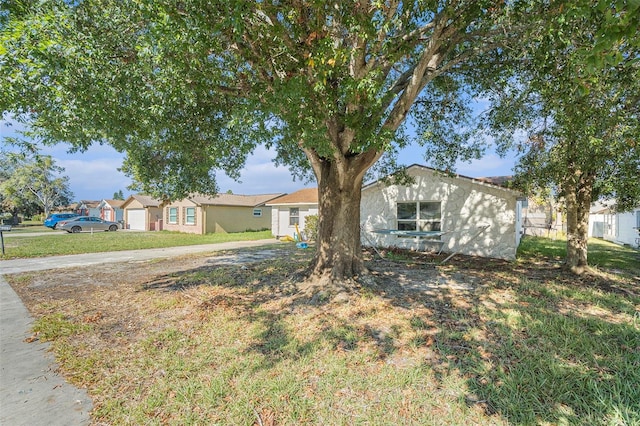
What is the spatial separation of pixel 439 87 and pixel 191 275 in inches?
318

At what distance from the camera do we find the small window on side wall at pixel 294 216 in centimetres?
1906

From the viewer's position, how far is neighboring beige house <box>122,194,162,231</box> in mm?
27984

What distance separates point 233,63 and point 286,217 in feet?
48.5

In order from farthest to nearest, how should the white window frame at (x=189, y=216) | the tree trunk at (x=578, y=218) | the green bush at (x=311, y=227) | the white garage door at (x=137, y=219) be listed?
the white garage door at (x=137, y=219) < the white window frame at (x=189, y=216) < the green bush at (x=311, y=227) < the tree trunk at (x=578, y=218)

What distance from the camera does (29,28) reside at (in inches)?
141

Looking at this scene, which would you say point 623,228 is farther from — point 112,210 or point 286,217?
point 112,210

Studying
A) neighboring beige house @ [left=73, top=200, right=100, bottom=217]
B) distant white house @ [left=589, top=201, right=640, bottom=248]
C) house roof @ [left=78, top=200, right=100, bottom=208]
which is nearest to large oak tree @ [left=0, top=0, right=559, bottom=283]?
distant white house @ [left=589, top=201, right=640, bottom=248]

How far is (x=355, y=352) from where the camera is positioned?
364cm

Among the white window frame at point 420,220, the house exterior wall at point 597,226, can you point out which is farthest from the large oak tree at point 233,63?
the house exterior wall at point 597,226

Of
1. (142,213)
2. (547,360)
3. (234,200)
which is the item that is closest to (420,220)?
(547,360)

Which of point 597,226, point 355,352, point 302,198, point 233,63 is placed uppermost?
point 233,63

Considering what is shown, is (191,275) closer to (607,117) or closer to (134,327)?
(134,327)

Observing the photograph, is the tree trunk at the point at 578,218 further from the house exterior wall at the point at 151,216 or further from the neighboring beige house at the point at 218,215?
the house exterior wall at the point at 151,216

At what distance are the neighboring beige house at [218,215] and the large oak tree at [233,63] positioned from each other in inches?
675
